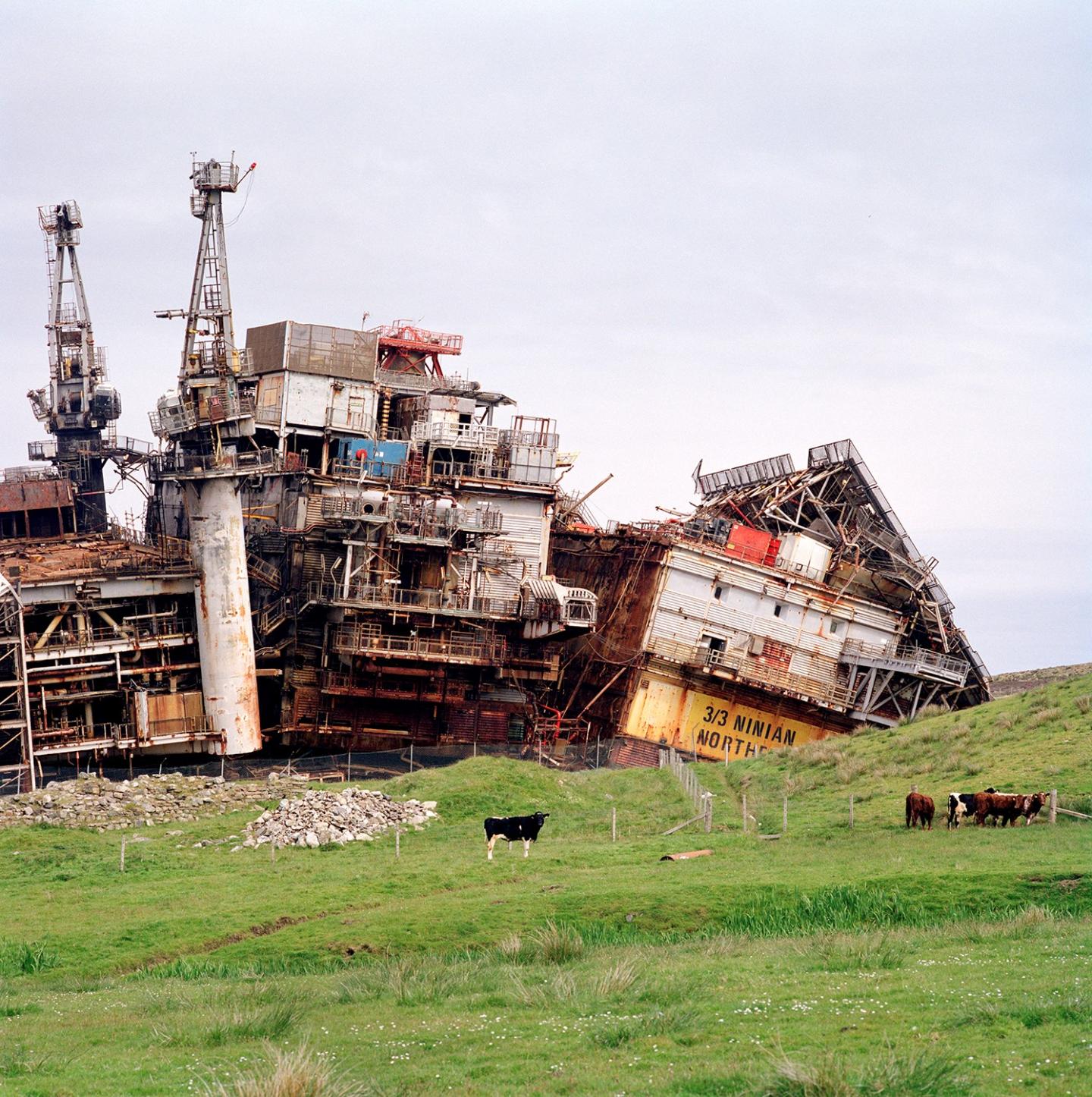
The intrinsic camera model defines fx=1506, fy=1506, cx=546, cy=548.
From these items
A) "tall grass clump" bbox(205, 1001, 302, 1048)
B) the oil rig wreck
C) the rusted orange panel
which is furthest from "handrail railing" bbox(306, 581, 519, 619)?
"tall grass clump" bbox(205, 1001, 302, 1048)

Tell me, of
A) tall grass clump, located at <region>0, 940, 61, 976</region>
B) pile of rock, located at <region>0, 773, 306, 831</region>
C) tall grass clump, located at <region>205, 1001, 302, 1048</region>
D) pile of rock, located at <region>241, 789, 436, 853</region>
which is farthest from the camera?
pile of rock, located at <region>0, 773, 306, 831</region>

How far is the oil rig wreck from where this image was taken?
6719cm

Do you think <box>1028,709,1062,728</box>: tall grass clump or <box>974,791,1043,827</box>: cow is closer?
<box>974,791,1043,827</box>: cow

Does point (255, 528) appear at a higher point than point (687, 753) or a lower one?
higher

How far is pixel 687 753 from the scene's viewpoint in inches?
3071

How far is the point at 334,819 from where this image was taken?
152 ft

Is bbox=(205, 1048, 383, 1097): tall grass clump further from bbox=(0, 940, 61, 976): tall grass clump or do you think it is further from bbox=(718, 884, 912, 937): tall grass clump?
bbox=(0, 940, 61, 976): tall grass clump

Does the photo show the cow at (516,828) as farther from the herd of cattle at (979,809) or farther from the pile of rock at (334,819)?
the pile of rock at (334,819)

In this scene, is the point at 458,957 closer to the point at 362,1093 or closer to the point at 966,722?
the point at 362,1093

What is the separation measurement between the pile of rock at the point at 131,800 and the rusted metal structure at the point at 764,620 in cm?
2637

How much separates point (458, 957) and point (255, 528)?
49799 mm

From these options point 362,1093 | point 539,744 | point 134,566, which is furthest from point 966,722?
point 362,1093

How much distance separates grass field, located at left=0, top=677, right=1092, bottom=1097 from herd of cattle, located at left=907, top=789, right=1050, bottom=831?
2.02ft

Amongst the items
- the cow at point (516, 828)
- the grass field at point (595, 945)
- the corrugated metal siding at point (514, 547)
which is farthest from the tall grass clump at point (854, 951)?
the corrugated metal siding at point (514, 547)
